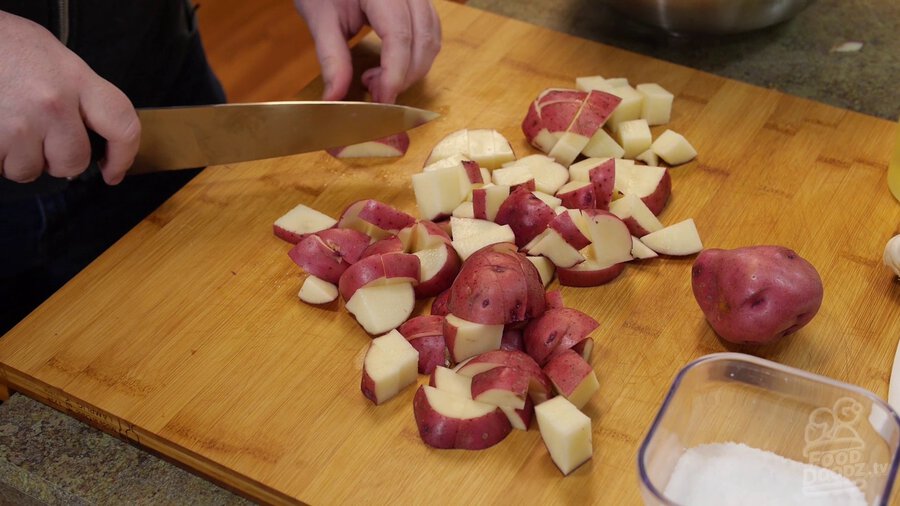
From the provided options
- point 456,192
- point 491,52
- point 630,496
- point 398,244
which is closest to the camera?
point 630,496

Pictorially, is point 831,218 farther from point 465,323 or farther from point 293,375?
point 293,375

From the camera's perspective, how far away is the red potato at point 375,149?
6.44ft

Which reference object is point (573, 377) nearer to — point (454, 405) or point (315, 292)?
point (454, 405)

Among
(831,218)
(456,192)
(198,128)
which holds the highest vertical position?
(198,128)

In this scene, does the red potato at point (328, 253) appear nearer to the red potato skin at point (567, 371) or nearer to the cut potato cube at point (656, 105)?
the red potato skin at point (567, 371)

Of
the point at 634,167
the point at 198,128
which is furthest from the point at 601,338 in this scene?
the point at 198,128

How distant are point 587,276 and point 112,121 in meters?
0.81

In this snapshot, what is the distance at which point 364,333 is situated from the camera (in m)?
1.61

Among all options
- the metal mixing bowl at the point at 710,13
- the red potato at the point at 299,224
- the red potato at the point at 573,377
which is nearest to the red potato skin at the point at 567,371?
the red potato at the point at 573,377

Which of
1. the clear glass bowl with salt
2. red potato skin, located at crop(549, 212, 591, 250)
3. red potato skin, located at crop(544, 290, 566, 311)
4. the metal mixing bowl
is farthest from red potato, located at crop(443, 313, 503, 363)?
the metal mixing bowl

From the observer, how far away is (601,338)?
158 cm

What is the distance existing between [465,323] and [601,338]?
239 millimetres

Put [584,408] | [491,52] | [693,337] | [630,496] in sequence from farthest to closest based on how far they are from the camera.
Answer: [491,52]
[693,337]
[584,408]
[630,496]

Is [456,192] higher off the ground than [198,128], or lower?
lower
